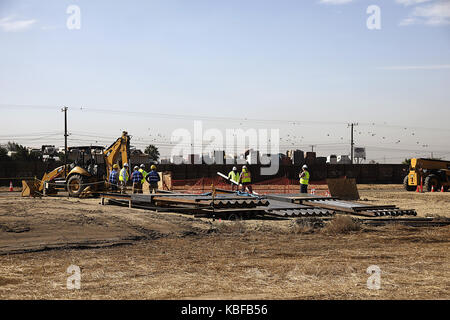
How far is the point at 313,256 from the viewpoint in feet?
36.0

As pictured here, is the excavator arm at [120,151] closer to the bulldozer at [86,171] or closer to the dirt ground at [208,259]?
the bulldozer at [86,171]

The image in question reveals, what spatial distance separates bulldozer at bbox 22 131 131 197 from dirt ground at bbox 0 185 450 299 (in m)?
9.68

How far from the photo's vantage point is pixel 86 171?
27.1 meters

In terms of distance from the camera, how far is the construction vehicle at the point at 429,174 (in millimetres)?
35844

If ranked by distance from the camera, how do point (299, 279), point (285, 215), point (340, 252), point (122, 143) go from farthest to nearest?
point (122, 143)
point (285, 215)
point (340, 252)
point (299, 279)

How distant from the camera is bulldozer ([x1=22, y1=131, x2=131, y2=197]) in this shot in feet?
88.4

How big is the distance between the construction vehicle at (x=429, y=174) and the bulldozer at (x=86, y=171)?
20626mm

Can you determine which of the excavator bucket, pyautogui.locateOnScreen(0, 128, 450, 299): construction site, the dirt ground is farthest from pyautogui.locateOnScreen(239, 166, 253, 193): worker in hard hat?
the excavator bucket

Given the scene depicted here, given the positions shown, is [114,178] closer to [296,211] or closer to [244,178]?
[244,178]

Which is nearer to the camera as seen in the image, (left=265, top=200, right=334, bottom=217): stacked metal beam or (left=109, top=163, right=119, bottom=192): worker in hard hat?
(left=265, top=200, right=334, bottom=217): stacked metal beam

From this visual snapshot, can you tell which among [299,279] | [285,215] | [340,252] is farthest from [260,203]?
[299,279]

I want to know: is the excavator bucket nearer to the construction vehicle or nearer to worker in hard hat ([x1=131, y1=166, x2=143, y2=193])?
worker in hard hat ([x1=131, y1=166, x2=143, y2=193])

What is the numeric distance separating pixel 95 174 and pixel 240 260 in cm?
1850
